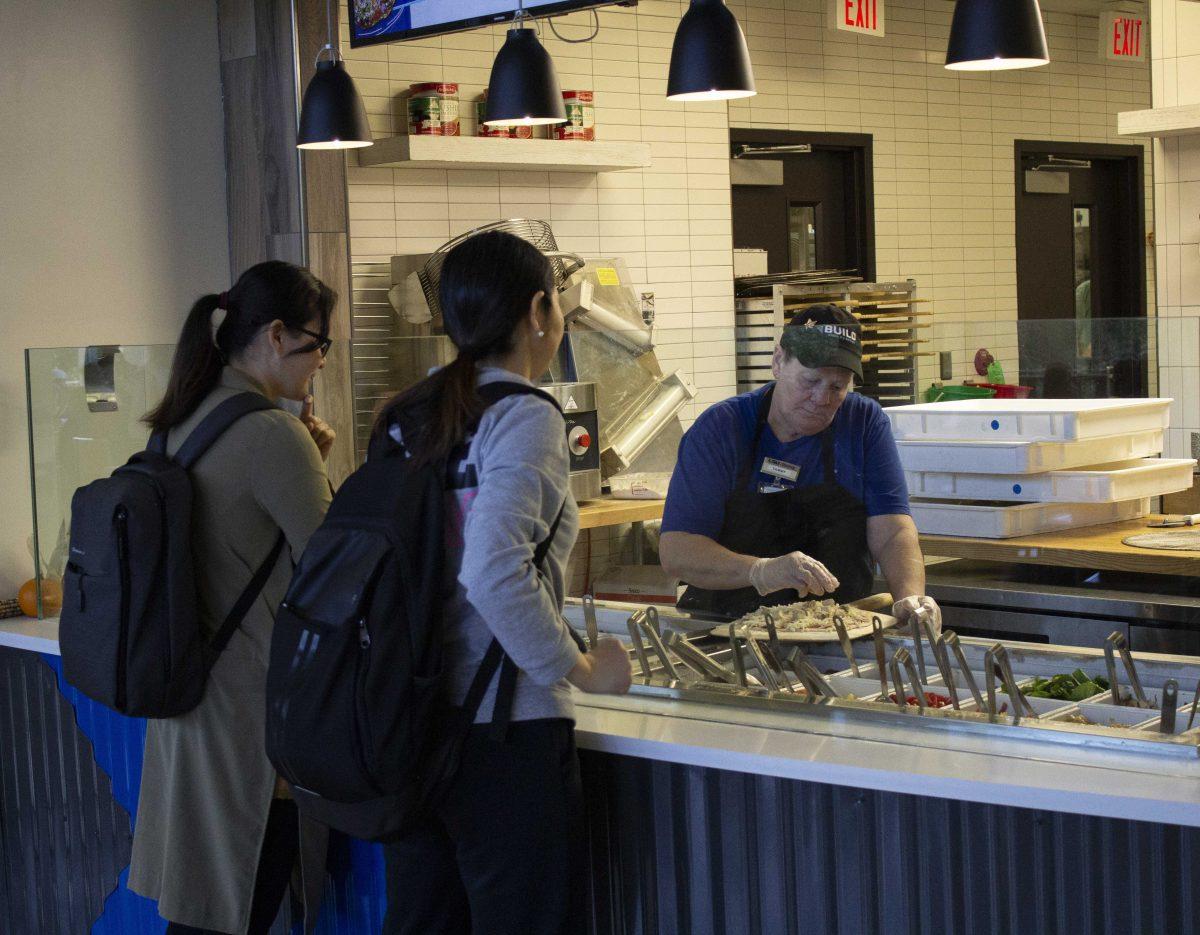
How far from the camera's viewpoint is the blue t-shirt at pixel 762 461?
2.77 metres

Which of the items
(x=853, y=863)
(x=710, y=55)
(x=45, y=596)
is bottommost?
(x=853, y=863)

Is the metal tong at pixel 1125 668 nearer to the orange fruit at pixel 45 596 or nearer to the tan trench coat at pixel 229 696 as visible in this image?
the tan trench coat at pixel 229 696

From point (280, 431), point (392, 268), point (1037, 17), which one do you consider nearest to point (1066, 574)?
point (1037, 17)

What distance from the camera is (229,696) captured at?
2408 millimetres

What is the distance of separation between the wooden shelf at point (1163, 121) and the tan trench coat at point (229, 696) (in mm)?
3672

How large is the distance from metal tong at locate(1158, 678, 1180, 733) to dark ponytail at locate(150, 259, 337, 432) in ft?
4.47

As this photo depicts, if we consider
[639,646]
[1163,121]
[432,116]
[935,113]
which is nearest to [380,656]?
[639,646]

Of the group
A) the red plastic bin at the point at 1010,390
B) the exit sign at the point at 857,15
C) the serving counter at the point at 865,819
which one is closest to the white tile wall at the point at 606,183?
the exit sign at the point at 857,15

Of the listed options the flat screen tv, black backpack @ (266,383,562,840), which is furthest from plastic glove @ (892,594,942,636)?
the flat screen tv

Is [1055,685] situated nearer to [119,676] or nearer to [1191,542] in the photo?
[1191,542]

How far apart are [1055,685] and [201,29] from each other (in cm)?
325

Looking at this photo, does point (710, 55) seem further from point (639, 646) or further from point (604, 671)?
point (604, 671)

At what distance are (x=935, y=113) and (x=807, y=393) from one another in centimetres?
553

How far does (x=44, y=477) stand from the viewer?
344 cm
